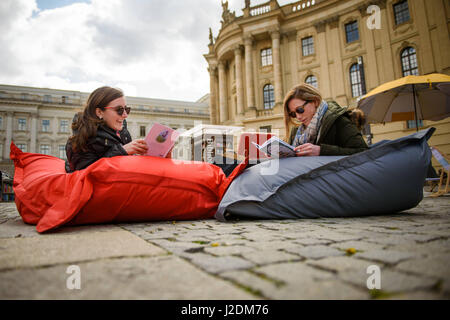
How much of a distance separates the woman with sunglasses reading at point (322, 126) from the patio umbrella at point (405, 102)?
4.39m

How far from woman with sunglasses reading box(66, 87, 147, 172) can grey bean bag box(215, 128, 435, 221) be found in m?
1.20

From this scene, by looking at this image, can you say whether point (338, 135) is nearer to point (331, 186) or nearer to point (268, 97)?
point (331, 186)

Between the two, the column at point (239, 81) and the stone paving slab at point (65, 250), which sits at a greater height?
the column at point (239, 81)

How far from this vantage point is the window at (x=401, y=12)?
17.8 m

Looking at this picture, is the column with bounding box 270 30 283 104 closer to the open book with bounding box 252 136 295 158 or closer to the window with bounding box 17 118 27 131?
the open book with bounding box 252 136 295 158

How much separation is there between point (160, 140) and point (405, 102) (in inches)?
283

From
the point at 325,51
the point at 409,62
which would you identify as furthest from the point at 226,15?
the point at 409,62

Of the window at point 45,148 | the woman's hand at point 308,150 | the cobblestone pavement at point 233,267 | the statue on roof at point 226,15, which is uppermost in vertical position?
the statue on roof at point 226,15

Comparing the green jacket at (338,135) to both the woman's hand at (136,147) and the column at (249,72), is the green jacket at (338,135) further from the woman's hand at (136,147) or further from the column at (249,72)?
the column at (249,72)

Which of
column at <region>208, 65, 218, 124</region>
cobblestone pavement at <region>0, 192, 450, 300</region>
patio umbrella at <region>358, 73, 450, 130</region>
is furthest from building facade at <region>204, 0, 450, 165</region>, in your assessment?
cobblestone pavement at <region>0, 192, 450, 300</region>

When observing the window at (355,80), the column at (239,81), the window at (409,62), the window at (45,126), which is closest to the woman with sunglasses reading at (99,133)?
the window at (409,62)

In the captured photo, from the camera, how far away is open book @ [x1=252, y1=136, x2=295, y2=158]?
2.63 m

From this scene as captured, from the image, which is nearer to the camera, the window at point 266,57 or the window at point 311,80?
the window at point 311,80
